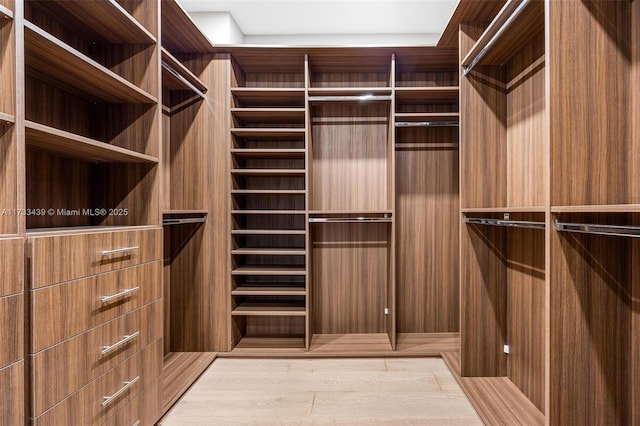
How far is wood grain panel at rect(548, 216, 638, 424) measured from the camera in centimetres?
132

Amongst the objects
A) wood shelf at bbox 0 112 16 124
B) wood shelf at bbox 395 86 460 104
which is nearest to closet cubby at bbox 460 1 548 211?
wood shelf at bbox 395 86 460 104

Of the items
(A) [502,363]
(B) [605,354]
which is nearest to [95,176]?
(B) [605,354]

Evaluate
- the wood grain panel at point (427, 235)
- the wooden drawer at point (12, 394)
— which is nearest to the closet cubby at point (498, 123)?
the wood grain panel at point (427, 235)

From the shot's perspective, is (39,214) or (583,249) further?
(39,214)

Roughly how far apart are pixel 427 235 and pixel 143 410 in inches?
90.6

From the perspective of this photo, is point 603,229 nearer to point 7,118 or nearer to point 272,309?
point 7,118

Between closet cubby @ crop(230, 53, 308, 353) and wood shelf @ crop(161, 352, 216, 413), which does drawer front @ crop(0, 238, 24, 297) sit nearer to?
wood shelf @ crop(161, 352, 216, 413)

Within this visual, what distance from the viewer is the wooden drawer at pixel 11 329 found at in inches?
39.4

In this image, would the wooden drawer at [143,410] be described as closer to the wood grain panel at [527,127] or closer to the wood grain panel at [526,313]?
the wood grain panel at [526,313]

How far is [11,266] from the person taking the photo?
3.38ft

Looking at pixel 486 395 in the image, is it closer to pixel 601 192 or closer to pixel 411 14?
pixel 601 192

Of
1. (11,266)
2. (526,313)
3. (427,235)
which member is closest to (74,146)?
(11,266)

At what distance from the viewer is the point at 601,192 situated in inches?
51.3

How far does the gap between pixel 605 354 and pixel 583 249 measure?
1.34 ft
